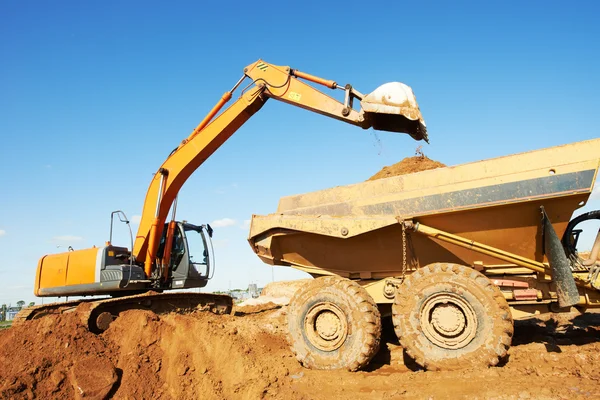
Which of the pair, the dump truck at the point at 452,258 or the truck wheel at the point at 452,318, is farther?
the dump truck at the point at 452,258

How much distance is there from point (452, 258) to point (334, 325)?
6.13 feet

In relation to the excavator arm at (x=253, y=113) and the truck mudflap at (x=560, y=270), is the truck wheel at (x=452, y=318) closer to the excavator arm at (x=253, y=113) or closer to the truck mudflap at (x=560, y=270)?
the truck mudflap at (x=560, y=270)

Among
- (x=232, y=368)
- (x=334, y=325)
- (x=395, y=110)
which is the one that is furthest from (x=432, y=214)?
(x=232, y=368)

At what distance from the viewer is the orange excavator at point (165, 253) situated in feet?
26.2

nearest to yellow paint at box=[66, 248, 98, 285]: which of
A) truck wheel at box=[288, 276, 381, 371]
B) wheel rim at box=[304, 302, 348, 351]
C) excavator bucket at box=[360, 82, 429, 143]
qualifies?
truck wheel at box=[288, 276, 381, 371]

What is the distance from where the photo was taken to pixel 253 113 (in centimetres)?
864

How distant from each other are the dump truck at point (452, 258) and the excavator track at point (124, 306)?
13.6 feet

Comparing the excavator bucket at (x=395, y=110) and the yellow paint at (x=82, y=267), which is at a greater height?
the excavator bucket at (x=395, y=110)

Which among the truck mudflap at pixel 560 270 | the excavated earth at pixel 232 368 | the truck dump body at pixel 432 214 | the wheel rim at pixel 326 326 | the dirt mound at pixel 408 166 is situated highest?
the dirt mound at pixel 408 166

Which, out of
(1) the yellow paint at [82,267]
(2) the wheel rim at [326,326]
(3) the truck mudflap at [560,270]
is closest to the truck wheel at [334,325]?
(2) the wheel rim at [326,326]

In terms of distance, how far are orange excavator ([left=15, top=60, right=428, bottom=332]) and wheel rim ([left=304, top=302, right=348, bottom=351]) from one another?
321 centimetres

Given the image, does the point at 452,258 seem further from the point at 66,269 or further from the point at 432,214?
the point at 66,269

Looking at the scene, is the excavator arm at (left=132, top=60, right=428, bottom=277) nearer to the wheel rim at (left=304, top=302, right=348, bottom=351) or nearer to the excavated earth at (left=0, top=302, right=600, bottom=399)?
the excavated earth at (left=0, top=302, right=600, bottom=399)

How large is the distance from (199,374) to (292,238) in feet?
7.80
